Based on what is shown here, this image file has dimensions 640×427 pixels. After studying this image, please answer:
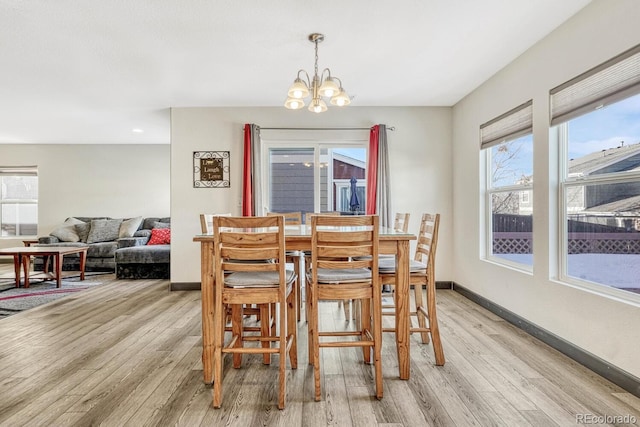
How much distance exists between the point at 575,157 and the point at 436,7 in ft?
4.90

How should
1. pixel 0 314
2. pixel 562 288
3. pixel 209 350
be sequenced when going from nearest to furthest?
pixel 209 350 < pixel 562 288 < pixel 0 314

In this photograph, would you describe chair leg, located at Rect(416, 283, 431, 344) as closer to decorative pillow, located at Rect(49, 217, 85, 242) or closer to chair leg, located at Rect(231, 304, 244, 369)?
chair leg, located at Rect(231, 304, 244, 369)

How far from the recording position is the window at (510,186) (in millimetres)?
3137

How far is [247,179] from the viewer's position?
14.7 ft

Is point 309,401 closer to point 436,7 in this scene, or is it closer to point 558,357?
point 558,357

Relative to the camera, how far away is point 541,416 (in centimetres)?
175

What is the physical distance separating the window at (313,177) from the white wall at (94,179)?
3396 mm

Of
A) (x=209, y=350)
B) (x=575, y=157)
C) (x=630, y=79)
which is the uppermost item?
(x=630, y=79)

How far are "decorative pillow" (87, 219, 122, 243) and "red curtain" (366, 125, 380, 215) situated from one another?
15.8 feet

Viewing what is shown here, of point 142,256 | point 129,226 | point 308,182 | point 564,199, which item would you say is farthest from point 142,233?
point 564,199

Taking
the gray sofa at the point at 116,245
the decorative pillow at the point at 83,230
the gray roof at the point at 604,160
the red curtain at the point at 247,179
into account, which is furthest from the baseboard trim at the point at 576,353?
the decorative pillow at the point at 83,230

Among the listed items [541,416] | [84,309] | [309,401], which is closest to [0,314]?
[84,309]

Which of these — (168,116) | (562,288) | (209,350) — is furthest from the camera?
(168,116)

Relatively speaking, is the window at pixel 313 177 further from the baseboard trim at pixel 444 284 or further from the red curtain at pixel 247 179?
the baseboard trim at pixel 444 284
